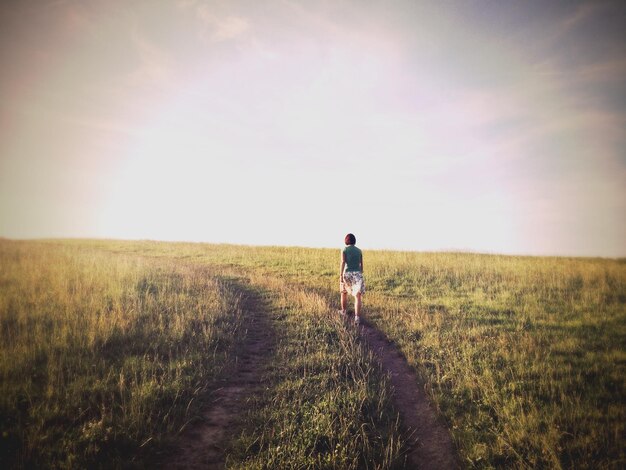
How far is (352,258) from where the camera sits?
452 inches

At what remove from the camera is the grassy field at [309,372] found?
5039mm

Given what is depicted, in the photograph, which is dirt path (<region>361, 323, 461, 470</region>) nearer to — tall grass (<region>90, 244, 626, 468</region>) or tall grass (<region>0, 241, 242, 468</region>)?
tall grass (<region>90, 244, 626, 468</region>)

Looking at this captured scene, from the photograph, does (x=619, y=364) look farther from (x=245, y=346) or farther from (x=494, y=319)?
(x=245, y=346)

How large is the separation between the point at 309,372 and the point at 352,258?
488cm

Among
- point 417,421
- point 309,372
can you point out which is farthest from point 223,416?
point 417,421

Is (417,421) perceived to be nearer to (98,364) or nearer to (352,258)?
(352,258)

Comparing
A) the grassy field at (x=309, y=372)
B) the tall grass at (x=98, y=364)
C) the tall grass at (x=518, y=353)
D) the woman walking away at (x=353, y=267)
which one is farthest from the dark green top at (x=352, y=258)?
the tall grass at (x=98, y=364)

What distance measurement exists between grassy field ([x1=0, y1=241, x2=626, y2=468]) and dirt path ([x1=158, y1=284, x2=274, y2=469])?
28 cm

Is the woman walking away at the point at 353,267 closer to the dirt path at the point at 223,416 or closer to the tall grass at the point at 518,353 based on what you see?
the tall grass at the point at 518,353

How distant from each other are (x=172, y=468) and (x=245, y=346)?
176 inches

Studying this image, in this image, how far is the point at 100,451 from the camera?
4.72m

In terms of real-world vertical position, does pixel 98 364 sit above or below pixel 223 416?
above

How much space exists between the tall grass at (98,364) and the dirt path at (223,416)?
1.14 feet

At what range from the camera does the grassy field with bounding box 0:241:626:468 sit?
16.5 feet
